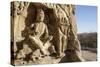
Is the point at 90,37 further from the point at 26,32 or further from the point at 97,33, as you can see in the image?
the point at 26,32

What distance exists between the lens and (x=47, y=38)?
265 centimetres

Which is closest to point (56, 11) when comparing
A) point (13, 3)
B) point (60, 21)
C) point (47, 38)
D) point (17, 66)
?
point (60, 21)

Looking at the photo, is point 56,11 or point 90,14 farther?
point 90,14

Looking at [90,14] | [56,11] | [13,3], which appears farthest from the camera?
[90,14]

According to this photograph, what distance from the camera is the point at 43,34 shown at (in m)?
2.64

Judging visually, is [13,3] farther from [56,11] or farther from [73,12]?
[73,12]

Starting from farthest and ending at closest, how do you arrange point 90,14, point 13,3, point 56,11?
point 90,14
point 56,11
point 13,3

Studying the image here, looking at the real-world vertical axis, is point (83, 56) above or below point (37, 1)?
below

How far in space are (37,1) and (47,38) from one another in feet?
1.46

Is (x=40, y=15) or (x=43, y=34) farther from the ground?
(x=40, y=15)

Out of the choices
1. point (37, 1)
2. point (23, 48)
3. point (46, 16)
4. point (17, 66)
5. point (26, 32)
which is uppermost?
point (37, 1)

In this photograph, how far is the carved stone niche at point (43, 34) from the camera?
2514mm

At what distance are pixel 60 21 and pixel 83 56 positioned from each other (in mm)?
536

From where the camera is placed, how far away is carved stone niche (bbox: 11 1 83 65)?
2514 millimetres
